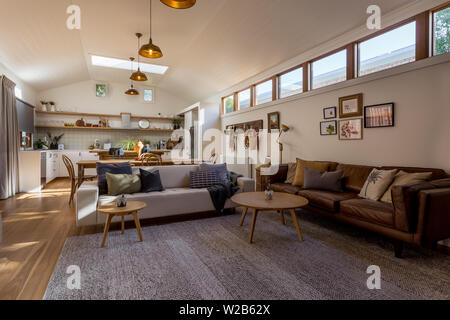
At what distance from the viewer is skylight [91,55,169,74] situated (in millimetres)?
6951

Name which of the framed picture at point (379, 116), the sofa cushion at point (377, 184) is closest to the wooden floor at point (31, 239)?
the sofa cushion at point (377, 184)

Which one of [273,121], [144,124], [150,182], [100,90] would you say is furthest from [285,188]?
[100,90]

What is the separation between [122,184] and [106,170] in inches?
16.1

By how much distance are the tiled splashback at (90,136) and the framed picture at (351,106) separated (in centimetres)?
733

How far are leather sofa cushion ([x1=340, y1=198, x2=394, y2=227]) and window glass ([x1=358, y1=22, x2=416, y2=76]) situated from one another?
1.99 meters

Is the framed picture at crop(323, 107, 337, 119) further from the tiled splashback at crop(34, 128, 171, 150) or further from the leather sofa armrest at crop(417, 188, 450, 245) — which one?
the tiled splashback at crop(34, 128, 171, 150)

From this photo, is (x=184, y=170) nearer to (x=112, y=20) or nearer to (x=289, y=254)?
(x=289, y=254)

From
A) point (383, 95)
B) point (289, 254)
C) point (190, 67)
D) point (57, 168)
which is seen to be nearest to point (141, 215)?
point (289, 254)

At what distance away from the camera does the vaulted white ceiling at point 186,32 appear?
3695 mm

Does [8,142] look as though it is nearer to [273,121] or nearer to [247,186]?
[247,186]

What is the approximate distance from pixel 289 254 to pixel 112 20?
4.94 m

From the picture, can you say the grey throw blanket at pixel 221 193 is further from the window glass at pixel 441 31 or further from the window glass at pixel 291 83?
the window glass at pixel 441 31

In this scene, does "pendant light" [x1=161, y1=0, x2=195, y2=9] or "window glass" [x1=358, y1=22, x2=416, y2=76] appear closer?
"pendant light" [x1=161, y1=0, x2=195, y2=9]

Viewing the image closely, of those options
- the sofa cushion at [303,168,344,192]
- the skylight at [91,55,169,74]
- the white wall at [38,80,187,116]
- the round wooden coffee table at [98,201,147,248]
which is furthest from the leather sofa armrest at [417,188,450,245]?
the white wall at [38,80,187,116]
